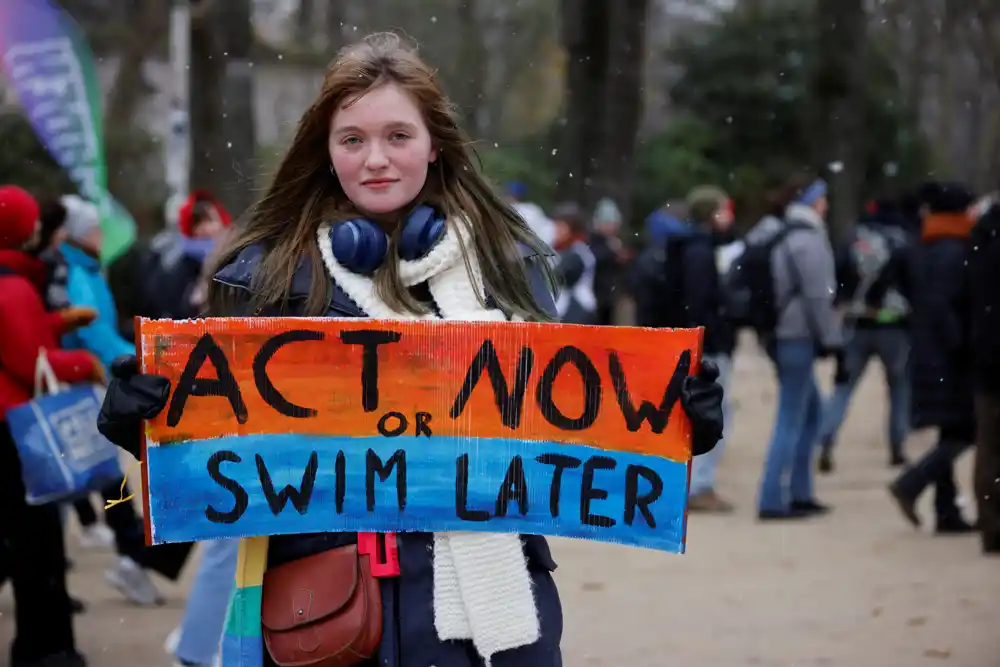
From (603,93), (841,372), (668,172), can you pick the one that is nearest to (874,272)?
(841,372)

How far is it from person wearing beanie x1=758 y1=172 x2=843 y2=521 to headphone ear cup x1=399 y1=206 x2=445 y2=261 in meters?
6.89

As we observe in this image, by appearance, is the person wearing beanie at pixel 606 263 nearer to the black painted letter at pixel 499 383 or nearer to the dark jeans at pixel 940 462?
the dark jeans at pixel 940 462

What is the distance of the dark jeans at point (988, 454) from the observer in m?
8.52

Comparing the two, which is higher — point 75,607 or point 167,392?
point 167,392

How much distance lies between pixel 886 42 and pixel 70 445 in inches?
1251

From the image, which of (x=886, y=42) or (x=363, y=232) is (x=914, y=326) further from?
(x=886, y=42)

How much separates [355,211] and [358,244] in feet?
0.65

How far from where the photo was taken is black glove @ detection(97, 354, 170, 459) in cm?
302

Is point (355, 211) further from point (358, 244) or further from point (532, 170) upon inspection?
point (532, 170)

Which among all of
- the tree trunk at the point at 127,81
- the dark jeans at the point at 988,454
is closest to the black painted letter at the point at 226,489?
the dark jeans at the point at 988,454

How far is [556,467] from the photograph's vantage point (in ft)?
10.6

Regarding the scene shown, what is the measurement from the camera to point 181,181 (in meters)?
20.2

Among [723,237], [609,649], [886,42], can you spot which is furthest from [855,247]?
[886,42]

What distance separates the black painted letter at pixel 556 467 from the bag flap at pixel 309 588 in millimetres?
391
